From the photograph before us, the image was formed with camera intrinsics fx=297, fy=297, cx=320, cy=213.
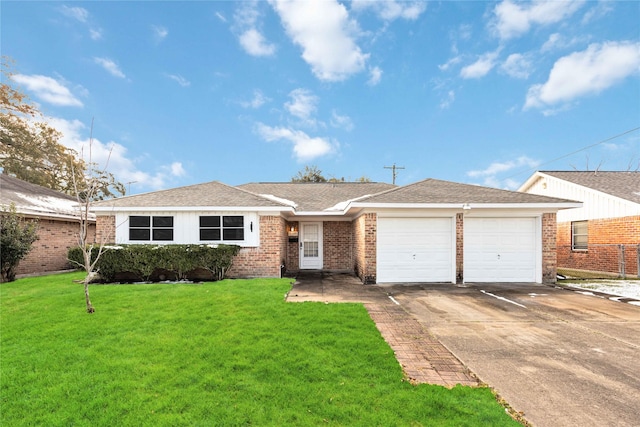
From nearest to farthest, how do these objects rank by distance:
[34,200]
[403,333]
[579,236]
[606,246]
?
[403,333] < [606,246] < [34,200] < [579,236]

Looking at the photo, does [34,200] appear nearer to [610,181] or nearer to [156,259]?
[156,259]

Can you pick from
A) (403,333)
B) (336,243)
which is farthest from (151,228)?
(403,333)

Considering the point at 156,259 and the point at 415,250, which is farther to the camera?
the point at 415,250

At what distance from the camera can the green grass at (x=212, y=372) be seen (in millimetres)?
2834

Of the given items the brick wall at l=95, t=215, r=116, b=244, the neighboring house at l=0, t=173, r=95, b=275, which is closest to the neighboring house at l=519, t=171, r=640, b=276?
the brick wall at l=95, t=215, r=116, b=244

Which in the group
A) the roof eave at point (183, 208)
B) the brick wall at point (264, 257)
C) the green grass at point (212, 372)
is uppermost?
the roof eave at point (183, 208)

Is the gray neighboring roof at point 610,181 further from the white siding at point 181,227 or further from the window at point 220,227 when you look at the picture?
the window at point 220,227

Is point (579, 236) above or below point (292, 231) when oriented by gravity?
below

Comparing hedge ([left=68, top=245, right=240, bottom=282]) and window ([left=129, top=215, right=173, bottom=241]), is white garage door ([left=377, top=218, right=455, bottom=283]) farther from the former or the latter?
window ([left=129, top=215, right=173, bottom=241])

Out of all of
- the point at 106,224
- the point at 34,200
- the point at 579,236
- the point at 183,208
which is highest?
the point at 34,200

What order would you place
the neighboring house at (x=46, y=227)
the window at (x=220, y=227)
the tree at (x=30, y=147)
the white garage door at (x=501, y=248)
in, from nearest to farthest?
the white garage door at (x=501, y=248) < the window at (x=220, y=227) < the neighboring house at (x=46, y=227) < the tree at (x=30, y=147)

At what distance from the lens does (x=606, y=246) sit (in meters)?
12.9

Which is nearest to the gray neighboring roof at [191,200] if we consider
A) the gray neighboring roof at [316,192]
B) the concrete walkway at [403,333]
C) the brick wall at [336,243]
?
the gray neighboring roof at [316,192]

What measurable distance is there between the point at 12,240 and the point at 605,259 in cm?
2306
